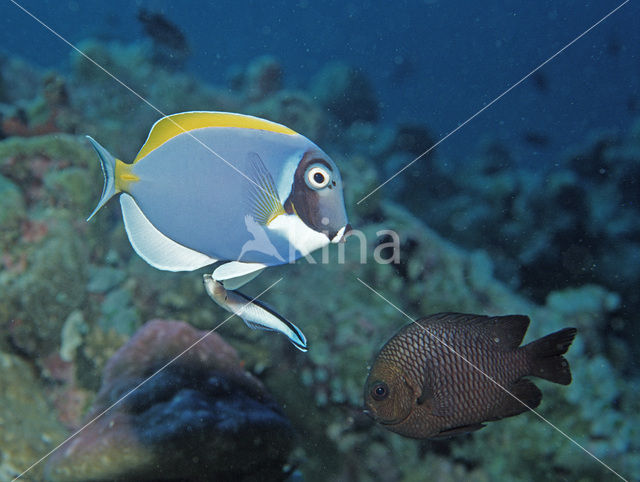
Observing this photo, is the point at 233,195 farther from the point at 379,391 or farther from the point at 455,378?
the point at 455,378

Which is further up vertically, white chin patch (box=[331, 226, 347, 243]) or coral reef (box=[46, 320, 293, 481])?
white chin patch (box=[331, 226, 347, 243])

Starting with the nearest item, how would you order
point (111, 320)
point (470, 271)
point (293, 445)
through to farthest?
point (293, 445)
point (470, 271)
point (111, 320)

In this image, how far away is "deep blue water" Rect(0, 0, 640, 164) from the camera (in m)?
22.9

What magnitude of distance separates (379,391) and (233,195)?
1090 mm

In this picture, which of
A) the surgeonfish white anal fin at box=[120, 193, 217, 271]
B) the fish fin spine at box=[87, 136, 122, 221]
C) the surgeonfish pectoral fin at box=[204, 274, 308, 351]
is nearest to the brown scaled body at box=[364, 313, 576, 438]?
the surgeonfish pectoral fin at box=[204, 274, 308, 351]

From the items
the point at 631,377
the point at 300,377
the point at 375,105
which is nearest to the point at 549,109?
the point at 375,105

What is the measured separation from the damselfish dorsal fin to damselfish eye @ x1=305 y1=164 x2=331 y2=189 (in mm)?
972

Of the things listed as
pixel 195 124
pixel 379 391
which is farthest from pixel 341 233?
pixel 379 391

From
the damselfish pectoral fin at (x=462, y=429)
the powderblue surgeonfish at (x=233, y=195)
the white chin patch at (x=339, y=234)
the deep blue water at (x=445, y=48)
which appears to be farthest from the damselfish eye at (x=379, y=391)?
the deep blue water at (x=445, y=48)

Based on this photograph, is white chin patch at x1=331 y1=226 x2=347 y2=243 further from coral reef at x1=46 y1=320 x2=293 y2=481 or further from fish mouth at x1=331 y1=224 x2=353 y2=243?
coral reef at x1=46 y1=320 x2=293 y2=481

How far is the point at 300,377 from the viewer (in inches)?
128

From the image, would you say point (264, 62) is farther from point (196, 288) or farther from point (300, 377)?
point (300, 377)

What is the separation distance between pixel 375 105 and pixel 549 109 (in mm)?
23098

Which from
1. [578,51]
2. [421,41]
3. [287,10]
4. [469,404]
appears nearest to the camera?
[469,404]
